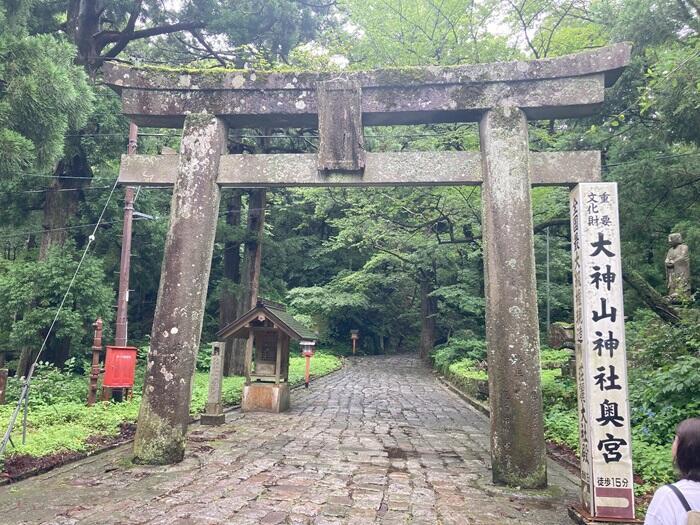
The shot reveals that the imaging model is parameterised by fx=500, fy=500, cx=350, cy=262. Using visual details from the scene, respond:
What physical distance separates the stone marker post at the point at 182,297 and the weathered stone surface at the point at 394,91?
0.42 metres

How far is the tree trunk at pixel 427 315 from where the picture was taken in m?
25.5

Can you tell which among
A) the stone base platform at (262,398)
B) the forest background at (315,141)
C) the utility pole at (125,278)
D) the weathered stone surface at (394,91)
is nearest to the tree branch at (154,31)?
the forest background at (315,141)

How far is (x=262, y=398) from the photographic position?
11.5 m

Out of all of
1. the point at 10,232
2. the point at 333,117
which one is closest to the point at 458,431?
the point at 333,117

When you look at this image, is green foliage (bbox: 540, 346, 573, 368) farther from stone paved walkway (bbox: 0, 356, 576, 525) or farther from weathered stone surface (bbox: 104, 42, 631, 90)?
weathered stone surface (bbox: 104, 42, 631, 90)

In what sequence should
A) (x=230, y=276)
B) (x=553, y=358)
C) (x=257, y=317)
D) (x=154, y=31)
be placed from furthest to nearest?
(x=230, y=276) < (x=553, y=358) < (x=154, y=31) < (x=257, y=317)

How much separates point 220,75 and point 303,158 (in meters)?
1.59

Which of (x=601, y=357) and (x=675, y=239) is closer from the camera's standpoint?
(x=601, y=357)

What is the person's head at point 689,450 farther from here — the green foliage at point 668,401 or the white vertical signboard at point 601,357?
the green foliage at point 668,401

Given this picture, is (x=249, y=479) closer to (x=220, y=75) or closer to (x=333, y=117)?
(x=333, y=117)

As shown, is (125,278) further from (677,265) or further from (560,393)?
(677,265)

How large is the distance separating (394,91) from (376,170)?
1063mm

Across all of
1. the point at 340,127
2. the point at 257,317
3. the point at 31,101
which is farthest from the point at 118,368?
the point at 340,127

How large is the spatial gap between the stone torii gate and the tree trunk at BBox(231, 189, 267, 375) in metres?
9.43
